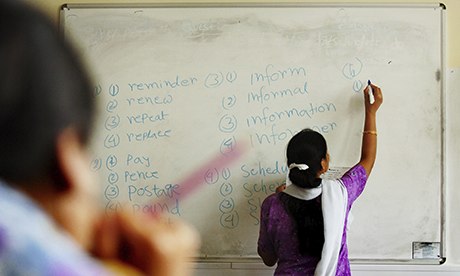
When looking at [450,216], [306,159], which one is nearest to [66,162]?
[306,159]

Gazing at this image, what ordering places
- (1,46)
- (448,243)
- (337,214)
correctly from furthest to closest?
(448,243) < (337,214) < (1,46)

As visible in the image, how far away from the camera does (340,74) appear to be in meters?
2.51

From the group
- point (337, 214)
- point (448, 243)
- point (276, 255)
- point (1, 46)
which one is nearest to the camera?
point (1, 46)

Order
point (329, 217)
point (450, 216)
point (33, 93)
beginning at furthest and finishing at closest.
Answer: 1. point (450, 216)
2. point (329, 217)
3. point (33, 93)

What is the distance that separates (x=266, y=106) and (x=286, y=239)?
2.06 feet

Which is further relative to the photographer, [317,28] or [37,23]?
[317,28]

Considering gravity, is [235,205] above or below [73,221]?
below

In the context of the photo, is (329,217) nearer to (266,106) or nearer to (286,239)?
(286,239)

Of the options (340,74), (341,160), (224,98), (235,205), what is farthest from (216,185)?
(340,74)

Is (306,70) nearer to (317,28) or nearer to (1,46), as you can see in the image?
(317,28)

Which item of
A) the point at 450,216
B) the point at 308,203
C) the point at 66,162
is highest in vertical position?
the point at 66,162

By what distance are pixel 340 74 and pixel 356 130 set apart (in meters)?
0.23

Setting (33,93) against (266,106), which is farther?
(266,106)

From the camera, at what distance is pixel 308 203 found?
6.70ft
